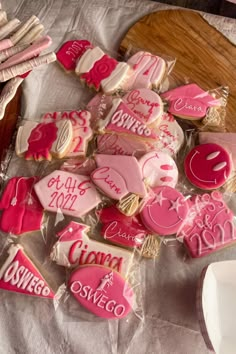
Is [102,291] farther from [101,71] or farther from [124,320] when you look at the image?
[101,71]

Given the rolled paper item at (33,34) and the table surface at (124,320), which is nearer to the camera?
the table surface at (124,320)

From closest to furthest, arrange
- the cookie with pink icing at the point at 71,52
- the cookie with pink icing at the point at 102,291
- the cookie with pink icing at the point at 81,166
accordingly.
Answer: the cookie with pink icing at the point at 102,291 < the cookie with pink icing at the point at 81,166 < the cookie with pink icing at the point at 71,52

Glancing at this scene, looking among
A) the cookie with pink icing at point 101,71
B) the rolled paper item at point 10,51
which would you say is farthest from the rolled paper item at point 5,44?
the cookie with pink icing at point 101,71

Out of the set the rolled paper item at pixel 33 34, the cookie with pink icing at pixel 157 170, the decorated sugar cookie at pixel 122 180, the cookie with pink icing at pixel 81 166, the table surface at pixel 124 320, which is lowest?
the table surface at pixel 124 320

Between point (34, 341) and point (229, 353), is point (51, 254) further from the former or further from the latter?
point (229, 353)

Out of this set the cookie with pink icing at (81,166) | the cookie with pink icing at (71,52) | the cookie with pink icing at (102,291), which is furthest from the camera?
the cookie with pink icing at (71,52)

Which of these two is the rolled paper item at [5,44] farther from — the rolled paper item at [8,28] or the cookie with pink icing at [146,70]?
the cookie with pink icing at [146,70]

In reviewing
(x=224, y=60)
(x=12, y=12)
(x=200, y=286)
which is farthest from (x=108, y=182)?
(x=12, y=12)
